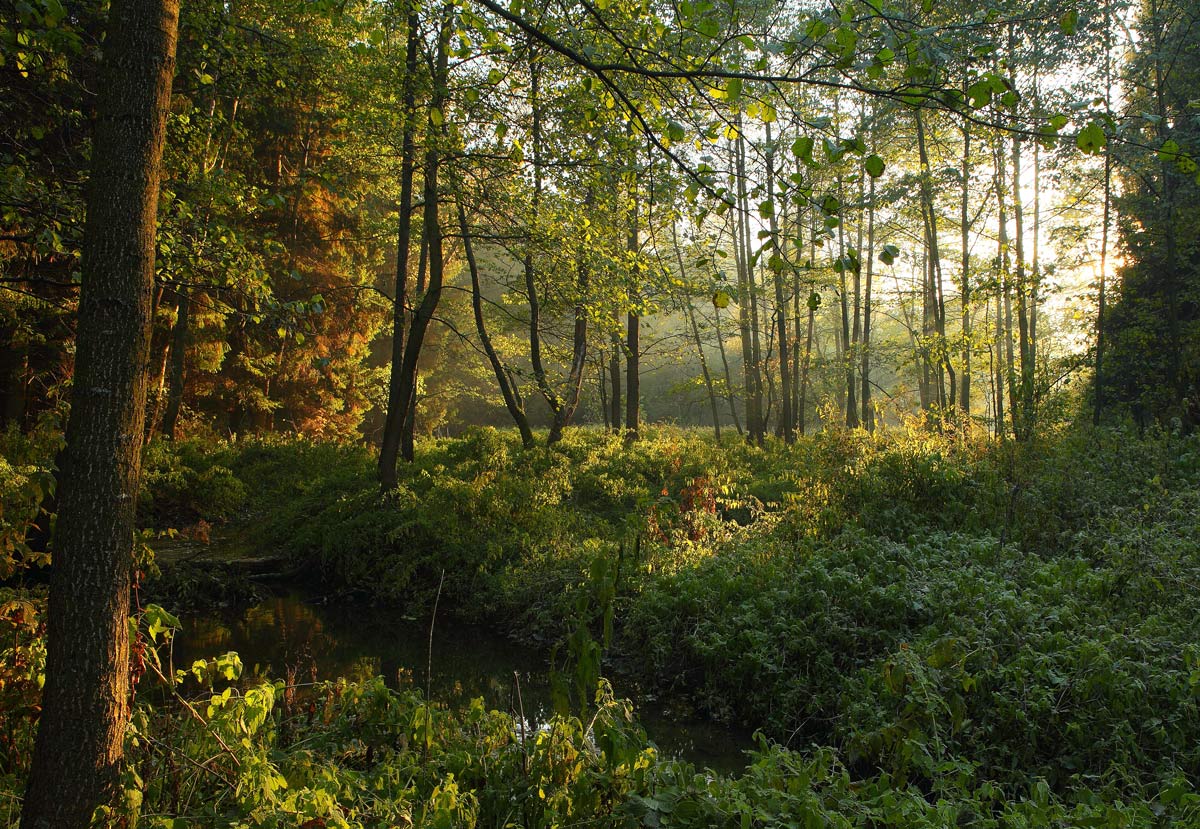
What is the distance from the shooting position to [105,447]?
2639mm

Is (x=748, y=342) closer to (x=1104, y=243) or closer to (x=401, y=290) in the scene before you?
(x=1104, y=243)

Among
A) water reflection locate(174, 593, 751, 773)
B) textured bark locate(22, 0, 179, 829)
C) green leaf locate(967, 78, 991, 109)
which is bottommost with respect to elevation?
water reflection locate(174, 593, 751, 773)

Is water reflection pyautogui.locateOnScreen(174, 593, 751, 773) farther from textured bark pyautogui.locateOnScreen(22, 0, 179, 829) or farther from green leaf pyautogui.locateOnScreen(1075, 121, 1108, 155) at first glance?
green leaf pyautogui.locateOnScreen(1075, 121, 1108, 155)

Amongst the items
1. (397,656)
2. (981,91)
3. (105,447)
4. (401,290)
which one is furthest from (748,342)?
(105,447)

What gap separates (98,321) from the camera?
8.74ft

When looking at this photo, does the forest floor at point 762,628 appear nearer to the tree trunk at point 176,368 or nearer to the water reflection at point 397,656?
the water reflection at point 397,656

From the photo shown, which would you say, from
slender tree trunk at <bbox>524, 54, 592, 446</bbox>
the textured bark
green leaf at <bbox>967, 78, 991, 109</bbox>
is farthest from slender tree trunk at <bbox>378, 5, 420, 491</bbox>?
green leaf at <bbox>967, 78, 991, 109</bbox>

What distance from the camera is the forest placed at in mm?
2730

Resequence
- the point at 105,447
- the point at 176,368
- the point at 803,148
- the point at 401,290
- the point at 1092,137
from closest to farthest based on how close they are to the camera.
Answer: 1. the point at 1092,137
2. the point at 803,148
3. the point at 105,447
4. the point at 401,290
5. the point at 176,368

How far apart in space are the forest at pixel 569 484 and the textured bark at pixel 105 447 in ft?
0.05

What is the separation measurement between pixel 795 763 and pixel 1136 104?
16828mm

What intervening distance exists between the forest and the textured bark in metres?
0.02

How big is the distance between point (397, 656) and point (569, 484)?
17.9ft

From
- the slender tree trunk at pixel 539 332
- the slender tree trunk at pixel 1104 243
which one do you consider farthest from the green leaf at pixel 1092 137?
the slender tree trunk at pixel 1104 243
